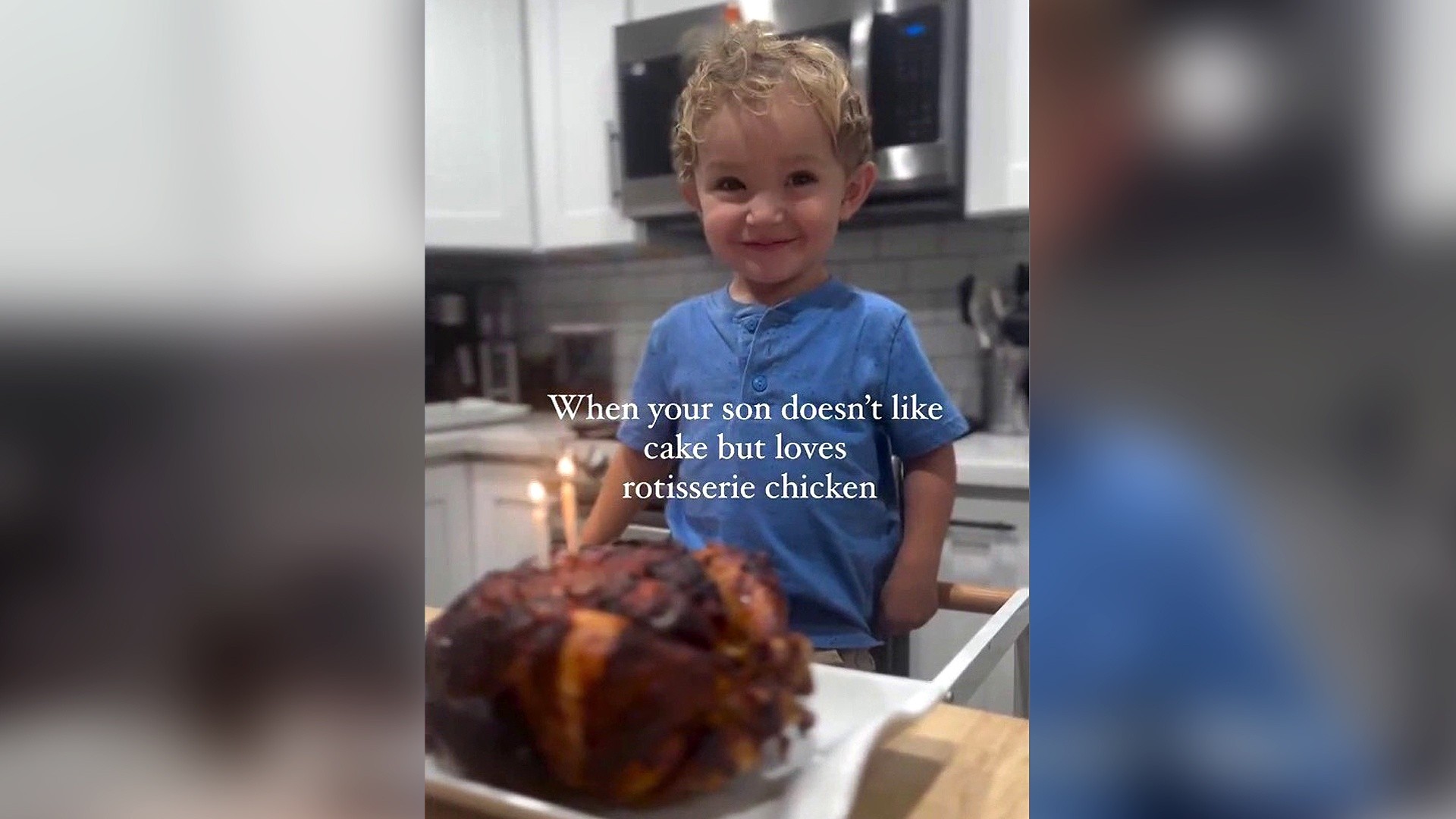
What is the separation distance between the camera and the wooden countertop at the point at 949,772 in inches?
12.4

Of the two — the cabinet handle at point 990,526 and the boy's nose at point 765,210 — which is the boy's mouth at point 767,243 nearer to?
the boy's nose at point 765,210

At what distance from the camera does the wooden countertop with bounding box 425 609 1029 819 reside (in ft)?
1.03

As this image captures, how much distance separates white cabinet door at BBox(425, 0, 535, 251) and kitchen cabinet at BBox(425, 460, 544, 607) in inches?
3.2

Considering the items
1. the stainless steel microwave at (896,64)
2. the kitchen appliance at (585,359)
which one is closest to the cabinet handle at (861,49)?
the stainless steel microwave at (896,64)

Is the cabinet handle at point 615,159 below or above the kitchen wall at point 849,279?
above

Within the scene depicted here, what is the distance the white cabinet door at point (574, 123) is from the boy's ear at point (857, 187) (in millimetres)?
74

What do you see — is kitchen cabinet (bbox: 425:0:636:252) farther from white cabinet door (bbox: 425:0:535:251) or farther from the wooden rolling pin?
the wooden rolling pin

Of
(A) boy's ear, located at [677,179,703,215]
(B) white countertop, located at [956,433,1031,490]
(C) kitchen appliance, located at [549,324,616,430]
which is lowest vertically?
(B) white countertop, located at [956,433,1031,490]
